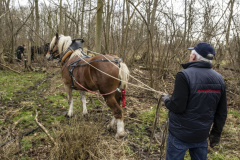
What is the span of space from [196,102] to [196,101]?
0.01 metres

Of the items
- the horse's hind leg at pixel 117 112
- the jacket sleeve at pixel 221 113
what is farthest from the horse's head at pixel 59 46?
the jacket sleeve at pixel 221 113

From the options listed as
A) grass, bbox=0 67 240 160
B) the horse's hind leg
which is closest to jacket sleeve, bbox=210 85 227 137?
grass, bbox=0 67 240 160

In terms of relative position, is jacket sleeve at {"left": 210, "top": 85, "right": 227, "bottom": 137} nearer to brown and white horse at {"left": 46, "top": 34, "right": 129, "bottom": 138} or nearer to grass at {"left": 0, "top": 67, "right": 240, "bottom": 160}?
grass at {"left": 0, "top": 67, "right": 240, "bottom": 160}

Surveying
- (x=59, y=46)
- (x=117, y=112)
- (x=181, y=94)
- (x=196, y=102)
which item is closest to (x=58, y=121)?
(x=117, y=112)

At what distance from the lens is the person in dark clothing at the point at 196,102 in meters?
1.76

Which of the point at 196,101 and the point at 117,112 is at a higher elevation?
the point at 196,101

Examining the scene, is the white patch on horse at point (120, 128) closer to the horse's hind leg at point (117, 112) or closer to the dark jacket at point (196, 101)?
the horse's hind leg at point (117, 112)

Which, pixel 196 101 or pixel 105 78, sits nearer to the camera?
pixel 196 101

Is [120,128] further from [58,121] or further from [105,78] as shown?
[58,121]

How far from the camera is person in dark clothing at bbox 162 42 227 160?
1756 millimetres

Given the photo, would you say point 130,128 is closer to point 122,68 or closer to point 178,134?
point 122,68

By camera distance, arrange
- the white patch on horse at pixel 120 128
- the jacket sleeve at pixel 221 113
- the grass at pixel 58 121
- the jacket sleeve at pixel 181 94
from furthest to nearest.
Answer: the white patch on horse at pixel 120 128 < the grass at pixel 58 121 < the jacket sleeve at pixel 221 113 < the jacket sleeve at pixel 181 94

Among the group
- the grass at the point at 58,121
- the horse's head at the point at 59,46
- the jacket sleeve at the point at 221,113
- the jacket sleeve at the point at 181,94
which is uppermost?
the horse's head at the point at 59,46

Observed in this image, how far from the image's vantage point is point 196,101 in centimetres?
177
